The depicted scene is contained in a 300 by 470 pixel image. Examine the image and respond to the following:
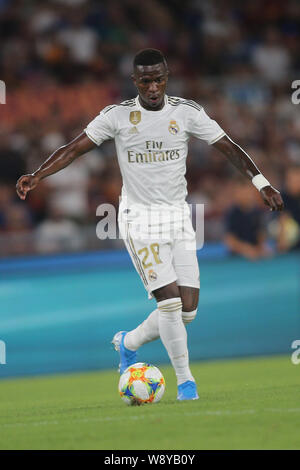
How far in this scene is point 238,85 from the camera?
16.9 meters

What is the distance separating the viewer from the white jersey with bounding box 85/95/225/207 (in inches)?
301

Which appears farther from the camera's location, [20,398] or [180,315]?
[20,398]

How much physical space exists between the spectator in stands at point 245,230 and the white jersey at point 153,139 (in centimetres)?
600

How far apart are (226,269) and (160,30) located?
20.6 ft

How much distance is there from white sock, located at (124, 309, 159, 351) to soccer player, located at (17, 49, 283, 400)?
1.12 feet

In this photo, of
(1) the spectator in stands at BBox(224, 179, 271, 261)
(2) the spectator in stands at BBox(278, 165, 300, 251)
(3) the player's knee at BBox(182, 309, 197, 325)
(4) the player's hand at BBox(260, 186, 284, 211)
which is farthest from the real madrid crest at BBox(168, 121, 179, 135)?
(2) the spectator in stands at BBox(278, 165, 300, 251)

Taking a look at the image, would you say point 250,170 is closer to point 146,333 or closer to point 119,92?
point 146,333

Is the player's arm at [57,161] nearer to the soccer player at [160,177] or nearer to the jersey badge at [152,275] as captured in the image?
the soccer player at [160,177]

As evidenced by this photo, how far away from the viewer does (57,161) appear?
25.1ft

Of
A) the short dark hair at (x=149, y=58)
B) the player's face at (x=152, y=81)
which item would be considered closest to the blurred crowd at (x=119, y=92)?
the player's face at (x=152, y=81)

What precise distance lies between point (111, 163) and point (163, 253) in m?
7.88

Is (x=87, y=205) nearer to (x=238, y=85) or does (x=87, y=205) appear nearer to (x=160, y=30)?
(x=238, y=85)
